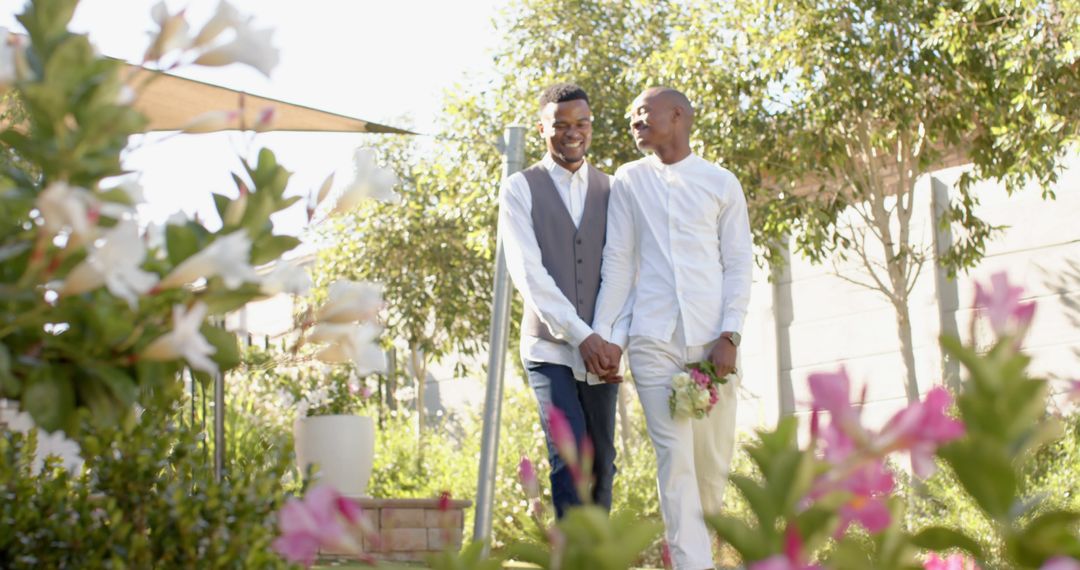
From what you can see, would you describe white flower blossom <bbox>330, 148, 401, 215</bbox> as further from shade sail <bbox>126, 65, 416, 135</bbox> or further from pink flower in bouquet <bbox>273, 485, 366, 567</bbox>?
shade sail <bbox>126, 65, 416, 135</bbox>

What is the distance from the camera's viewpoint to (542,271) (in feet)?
16.1

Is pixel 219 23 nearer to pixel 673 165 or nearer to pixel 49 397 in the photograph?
pixel 49 397

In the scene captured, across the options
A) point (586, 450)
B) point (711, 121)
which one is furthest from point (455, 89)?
point (586, 450)

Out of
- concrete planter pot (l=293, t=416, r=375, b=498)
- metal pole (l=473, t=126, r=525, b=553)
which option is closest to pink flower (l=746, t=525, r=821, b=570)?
metal pole (l=473, t=126, r=525, b=553)

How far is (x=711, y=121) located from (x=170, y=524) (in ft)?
30.3

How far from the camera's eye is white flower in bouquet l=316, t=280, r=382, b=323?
169 cm

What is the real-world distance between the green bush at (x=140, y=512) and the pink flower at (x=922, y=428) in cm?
134

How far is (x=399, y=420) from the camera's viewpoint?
1444 centimetres

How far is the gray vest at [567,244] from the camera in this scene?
16.2ft

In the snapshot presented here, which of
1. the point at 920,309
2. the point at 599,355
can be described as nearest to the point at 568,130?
the point at 599,355

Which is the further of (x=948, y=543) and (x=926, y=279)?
(x=926, y=279)

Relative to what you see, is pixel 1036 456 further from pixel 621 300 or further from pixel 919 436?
pixel 919 436

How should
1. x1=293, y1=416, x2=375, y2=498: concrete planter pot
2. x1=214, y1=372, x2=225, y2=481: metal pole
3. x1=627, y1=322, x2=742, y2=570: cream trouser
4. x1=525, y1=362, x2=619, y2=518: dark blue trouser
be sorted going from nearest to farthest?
x1=214, y1=372, x2=225, y2=481: metal pole, x1=627, y1=322, x2=742, y2=570: cream trouser, x1=525, y1=362, x2=619, y2=518: dark blue trouser, x1=293, y1=416, x2=375, y2=498: concrete planter pot

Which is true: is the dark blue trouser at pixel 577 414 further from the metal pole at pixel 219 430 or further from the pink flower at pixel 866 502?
the pink flower at pixel 866 502
